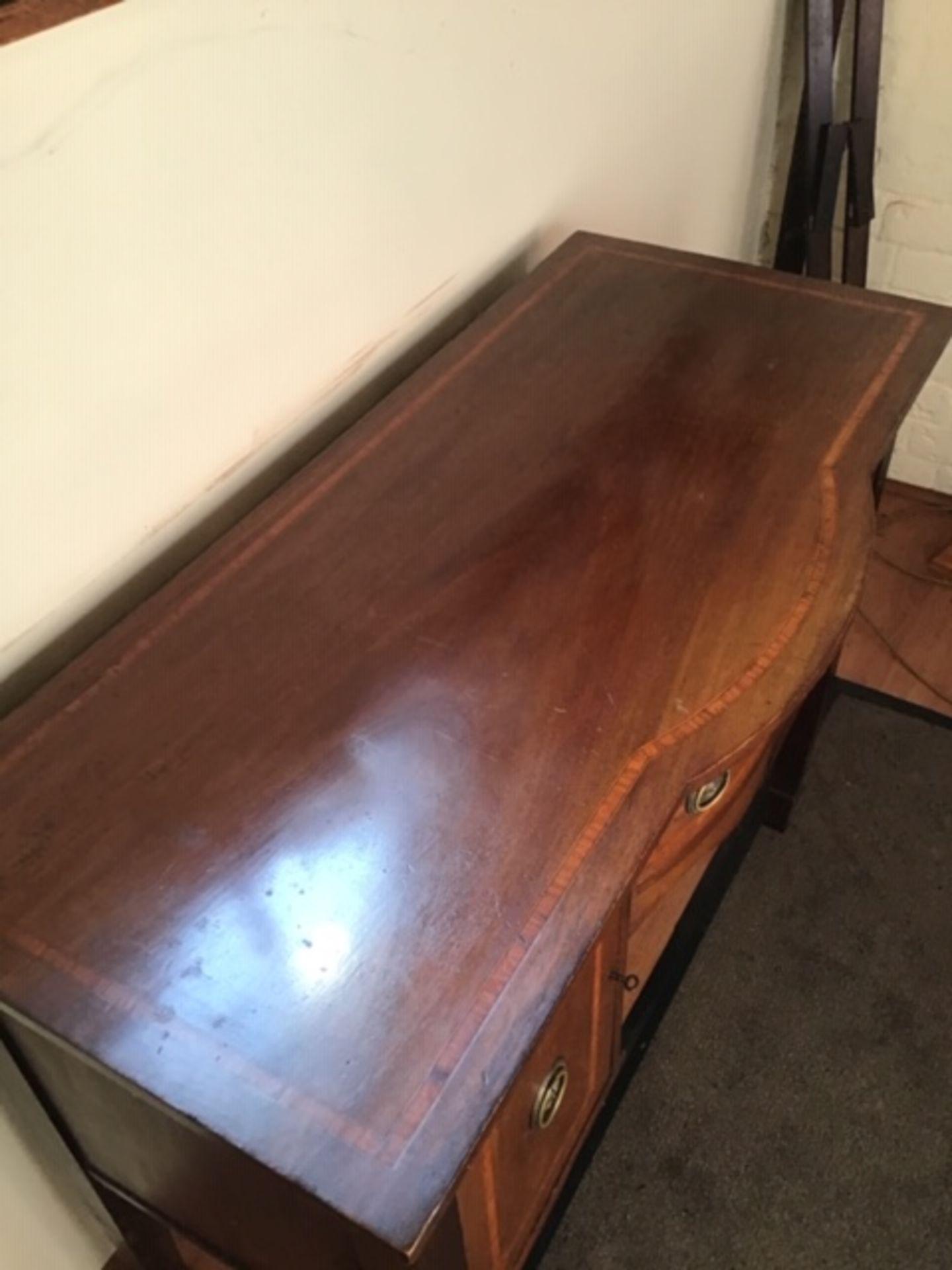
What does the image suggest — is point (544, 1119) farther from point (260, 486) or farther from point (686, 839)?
point (260, 486)

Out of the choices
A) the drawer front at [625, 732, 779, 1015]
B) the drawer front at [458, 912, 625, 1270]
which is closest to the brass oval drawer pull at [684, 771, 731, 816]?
the drawer front at [625, 732, 779, 1015]

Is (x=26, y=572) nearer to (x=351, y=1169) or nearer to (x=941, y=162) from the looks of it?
(x=351, y=1169)

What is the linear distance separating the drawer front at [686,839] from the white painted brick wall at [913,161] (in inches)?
47.2

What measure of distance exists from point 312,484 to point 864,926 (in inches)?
41.6

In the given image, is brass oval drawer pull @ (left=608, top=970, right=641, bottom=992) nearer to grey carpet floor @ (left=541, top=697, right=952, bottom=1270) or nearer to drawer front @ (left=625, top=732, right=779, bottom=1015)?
drawer front @ (left=625, top=732, right=779, bottom=1015)

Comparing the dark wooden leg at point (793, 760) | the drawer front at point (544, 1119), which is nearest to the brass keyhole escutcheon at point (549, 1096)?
the drawer front at point (544, 1119)

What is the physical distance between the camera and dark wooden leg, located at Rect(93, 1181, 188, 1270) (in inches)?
40.0

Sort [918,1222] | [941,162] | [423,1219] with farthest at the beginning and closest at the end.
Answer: [941,162] < [918,1222] < [423,1219]

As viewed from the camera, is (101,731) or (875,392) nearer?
(101,731)

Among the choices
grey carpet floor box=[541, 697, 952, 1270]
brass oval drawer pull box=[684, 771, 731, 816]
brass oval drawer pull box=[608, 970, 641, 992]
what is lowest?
grey carpet floor box=[541, 697, 952, 1270]

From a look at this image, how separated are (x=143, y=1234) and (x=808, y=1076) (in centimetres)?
84

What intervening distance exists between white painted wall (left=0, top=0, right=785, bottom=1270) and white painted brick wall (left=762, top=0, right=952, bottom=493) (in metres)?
0.68

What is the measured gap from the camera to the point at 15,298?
0.75m

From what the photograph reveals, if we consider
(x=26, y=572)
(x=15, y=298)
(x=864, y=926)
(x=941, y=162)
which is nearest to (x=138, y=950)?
(x=26, y=572)
